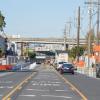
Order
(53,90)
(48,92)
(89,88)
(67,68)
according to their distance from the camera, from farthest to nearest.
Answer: (67,68)
(89,88)
(53,90)
(48,92)

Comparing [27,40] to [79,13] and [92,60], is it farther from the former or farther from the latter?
[92,60]

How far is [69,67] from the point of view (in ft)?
250

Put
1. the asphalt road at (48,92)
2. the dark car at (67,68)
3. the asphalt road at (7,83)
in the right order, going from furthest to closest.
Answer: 1. the dark car at (67,68)
2. the asphalt road at (7,83)
3. the asphalt road at (48,92)

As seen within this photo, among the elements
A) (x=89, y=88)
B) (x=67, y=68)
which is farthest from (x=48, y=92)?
(x=67, y=68)

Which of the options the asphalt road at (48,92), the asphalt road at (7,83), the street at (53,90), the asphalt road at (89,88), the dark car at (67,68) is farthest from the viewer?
the dark car at (67,68)

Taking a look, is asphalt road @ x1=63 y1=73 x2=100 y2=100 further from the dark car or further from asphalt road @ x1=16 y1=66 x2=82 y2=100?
the dark car

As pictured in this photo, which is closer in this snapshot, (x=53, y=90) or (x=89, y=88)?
(x=53, y=90)

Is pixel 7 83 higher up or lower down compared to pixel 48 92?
higher up

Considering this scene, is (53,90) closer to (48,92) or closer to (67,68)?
(48,92)

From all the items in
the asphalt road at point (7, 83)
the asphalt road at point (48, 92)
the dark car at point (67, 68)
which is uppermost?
the dark car at point (67, 68)

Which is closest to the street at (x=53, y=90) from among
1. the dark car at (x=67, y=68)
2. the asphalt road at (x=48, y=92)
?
the asphalt road at (x=48, y=92)

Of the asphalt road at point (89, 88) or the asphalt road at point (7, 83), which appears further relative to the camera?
the asphalt road at point (7, 83)

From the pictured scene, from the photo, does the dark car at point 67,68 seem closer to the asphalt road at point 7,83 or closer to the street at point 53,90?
the asphalt road at point 7,83

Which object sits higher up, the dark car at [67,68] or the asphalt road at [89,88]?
the dark car at [67,68]
